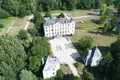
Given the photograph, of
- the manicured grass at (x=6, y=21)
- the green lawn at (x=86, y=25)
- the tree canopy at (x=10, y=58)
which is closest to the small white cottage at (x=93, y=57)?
the tree canopy at (x=10, y=58)

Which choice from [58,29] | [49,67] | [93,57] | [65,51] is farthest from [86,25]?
[49,67]

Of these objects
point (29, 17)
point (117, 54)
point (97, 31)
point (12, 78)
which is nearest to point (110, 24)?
point (97, 31)

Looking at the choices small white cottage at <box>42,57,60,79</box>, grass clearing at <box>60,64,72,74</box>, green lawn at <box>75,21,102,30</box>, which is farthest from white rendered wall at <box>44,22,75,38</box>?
small white cottage at <box>42,57,60,79</box>

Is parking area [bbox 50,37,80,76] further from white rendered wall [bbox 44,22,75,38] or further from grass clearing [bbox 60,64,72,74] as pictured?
white rendered wall [bbox 44,22,75,38]

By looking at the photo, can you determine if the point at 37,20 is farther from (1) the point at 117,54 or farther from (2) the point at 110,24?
(1) the point at 117,54

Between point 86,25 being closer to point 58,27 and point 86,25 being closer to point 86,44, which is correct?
point 58,27

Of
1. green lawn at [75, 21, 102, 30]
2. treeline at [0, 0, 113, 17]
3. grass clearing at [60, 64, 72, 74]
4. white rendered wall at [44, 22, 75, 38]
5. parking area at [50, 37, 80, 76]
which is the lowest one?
grass clearing at [60, 64, 72, 74]

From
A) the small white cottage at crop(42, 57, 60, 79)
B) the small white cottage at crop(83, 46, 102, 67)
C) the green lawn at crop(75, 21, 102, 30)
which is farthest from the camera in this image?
the green lawn at crop(75, 21, 102, 30)

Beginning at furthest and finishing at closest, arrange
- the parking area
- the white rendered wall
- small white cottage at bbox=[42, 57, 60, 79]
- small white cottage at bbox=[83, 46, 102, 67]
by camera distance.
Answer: the white rendered wall, the parking area, small white cottage at bbox=[83, 46, 102, 67], small white cottage at bbox=[42, 57, 60, 79]

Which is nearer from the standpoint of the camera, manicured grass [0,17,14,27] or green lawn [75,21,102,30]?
green lawn [75,21,102,30]
